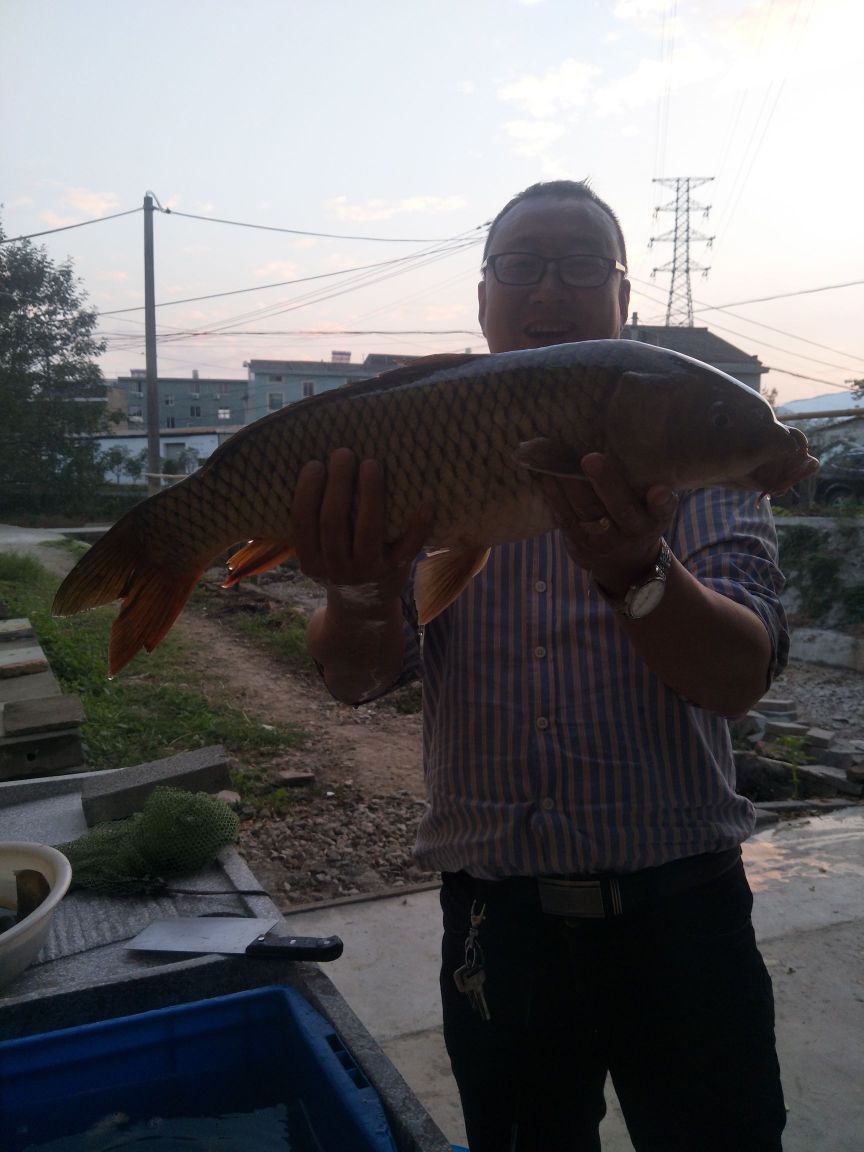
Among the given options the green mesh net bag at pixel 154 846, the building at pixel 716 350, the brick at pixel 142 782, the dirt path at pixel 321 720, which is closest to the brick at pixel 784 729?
the dirt path at pixel 321 720

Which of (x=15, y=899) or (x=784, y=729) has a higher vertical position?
(x=15, y=899)

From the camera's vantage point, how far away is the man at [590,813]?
4.71 feet

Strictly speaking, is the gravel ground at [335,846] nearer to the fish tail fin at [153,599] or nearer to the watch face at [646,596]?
the fish tail fin at [153,599]

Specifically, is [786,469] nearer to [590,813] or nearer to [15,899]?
[590,813]

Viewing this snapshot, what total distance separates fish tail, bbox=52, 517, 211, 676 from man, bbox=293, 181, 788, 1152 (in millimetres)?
241

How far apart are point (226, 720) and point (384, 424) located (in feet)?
16.3

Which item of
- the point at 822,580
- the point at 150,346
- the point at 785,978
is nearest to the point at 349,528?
the point at 785,978

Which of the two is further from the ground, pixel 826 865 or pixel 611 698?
pixel 611 698

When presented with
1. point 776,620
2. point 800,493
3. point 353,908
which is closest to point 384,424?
point 776,620

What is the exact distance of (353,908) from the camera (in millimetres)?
3543

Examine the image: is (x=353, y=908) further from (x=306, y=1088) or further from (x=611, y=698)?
(x=611, y=698)

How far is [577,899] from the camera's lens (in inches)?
58.1

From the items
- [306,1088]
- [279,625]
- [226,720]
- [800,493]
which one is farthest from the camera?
[800,493]

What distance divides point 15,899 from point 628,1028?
158 cm
